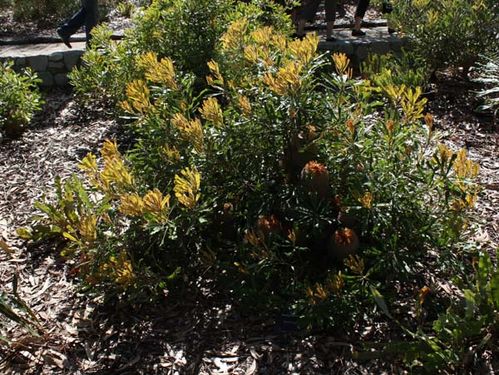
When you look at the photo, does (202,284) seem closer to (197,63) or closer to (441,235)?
(441,235)

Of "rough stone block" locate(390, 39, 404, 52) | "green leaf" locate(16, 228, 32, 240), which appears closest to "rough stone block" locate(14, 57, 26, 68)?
"green leaf" locate(16, 228, 32, 240)

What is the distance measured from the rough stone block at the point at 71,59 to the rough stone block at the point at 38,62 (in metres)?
0.23

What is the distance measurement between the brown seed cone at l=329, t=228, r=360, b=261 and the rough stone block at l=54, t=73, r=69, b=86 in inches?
188

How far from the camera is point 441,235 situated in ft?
7.57

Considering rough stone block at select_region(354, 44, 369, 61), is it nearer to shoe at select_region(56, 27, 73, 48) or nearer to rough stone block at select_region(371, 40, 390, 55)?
rough stone block at select_region(371, 40, 390, 55)

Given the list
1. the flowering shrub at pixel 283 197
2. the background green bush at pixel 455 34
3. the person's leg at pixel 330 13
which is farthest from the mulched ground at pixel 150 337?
the person's leg at pixel 330 13

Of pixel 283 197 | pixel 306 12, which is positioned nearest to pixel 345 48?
pixel 306 12

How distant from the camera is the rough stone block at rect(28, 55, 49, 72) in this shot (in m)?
6.30

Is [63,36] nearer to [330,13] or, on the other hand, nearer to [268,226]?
[330,13]

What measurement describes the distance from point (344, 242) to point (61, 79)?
491 centimetres

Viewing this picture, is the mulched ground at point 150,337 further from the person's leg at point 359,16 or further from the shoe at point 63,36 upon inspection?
the person's leg at point 359,16

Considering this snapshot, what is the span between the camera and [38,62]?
6.34 meters

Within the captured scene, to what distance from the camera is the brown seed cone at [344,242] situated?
93.1 inches

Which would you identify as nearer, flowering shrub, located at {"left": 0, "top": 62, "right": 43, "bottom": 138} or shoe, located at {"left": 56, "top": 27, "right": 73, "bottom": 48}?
flowering shrub, located at {"left": 0, "top": 62, "right": 43, "bottom": 138}
